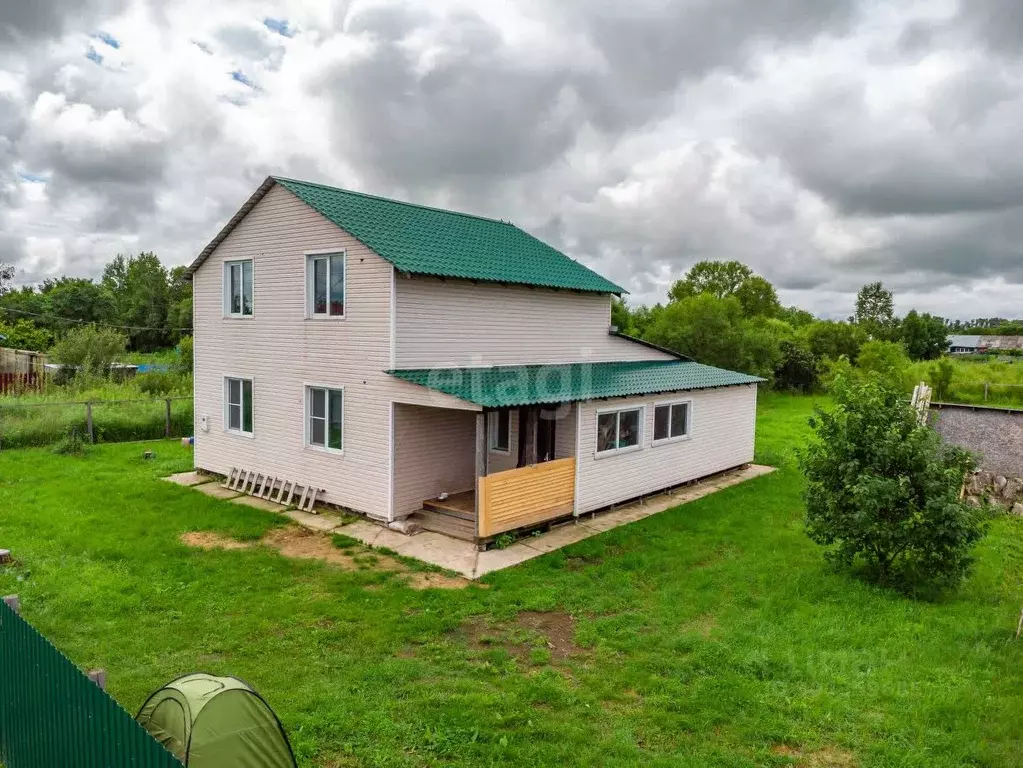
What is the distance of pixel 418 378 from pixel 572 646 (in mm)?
6103

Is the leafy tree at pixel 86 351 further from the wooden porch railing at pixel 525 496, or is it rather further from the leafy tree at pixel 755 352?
the leafy tree at pixel 755 352

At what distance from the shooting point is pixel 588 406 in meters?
13.6

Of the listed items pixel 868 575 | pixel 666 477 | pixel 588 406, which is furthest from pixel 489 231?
pixel 868 575

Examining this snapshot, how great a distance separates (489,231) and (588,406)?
6.84 meters

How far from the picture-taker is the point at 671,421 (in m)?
16.4

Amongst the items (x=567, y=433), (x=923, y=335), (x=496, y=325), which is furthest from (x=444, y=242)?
(x=923, y=335)

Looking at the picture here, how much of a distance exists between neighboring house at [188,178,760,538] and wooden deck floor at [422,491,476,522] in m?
0.05

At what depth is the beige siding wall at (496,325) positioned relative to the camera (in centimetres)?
1342

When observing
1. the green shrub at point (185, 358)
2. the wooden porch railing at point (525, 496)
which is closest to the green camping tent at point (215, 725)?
the wooden porch railing at point (525, 496)

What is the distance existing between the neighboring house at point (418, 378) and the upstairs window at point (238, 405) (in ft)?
0.15

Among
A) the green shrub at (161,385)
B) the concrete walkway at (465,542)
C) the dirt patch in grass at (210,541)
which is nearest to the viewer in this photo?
the concrete walkway at (465,542)

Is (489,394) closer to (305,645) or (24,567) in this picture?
(305,645)

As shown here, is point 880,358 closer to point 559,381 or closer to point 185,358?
point 559,381

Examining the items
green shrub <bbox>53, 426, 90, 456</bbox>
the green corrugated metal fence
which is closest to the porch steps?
the green corrugated metal fence
